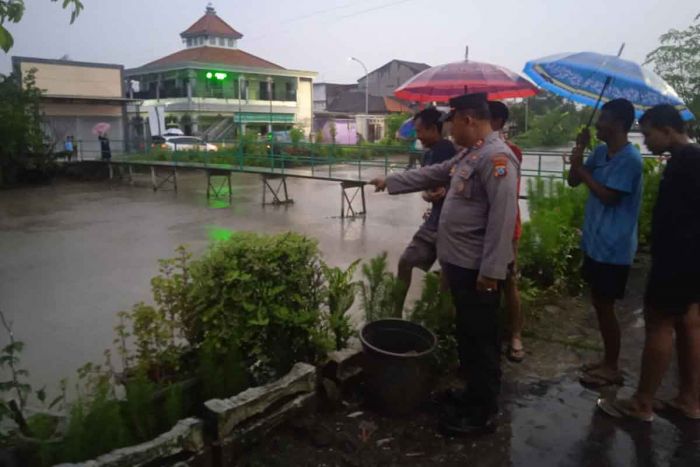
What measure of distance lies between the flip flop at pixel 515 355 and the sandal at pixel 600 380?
16.3 inches

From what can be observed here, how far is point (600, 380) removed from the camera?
3.48 m

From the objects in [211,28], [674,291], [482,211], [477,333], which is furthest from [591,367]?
[211,28]

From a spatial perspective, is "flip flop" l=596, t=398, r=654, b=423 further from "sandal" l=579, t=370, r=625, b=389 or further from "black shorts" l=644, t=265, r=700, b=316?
"black shorts" l=644, t=265, r=700, b=316

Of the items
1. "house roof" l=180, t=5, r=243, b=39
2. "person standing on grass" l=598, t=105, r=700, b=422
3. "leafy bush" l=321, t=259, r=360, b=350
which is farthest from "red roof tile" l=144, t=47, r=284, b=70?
"person standing on grass" l=598, t=105, r=700, b=422

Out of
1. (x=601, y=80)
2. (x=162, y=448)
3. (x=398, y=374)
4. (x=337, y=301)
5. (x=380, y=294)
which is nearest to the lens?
(x=162, y=448)

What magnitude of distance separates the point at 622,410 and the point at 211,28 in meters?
46.5

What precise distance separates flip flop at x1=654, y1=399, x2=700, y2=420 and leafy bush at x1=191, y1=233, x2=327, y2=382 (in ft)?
6.27

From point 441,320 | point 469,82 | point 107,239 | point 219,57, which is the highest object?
point 219,57

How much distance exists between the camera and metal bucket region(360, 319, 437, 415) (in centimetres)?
295

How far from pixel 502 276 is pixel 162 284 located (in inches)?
66.3

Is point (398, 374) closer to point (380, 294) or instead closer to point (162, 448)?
point (380, 294)

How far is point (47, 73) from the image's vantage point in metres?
24.4

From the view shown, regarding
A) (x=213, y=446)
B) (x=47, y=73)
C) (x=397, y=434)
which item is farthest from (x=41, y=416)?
(x=47, y=73)

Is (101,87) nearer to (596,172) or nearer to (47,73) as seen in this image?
(47,73)
